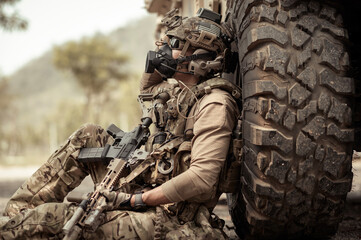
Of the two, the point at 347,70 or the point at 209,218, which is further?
the point at 209,218

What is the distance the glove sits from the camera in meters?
2.88

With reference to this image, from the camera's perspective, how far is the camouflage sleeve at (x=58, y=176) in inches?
144

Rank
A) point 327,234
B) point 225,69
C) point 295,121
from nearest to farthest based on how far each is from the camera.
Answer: point 295,121 < point 327,234 < point 225,69

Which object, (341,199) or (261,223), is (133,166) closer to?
(261,223)

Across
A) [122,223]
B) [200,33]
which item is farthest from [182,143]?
[200,33]

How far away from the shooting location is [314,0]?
9.66 feet

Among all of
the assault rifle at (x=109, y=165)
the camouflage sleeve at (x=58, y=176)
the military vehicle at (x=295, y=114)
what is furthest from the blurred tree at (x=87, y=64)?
the military vehicle at (x=295, y=114)

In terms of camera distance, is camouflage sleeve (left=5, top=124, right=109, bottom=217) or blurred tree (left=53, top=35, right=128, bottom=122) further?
blurred tree (left=53, top=35, right=128, bottom=122)

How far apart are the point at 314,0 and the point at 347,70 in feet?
1.59

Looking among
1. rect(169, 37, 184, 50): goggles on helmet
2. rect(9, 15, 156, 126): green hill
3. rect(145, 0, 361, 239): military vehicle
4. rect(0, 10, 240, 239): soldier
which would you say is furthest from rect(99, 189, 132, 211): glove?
rect(9, 15, 156, 126): green hill

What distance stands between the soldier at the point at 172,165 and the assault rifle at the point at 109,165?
0.07 metres

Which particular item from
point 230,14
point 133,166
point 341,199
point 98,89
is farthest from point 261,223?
point 98,89

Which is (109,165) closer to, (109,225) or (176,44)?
(109,225)

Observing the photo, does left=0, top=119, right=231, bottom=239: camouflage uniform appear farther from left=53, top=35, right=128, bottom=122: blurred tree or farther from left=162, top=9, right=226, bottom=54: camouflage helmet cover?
left=53, top=35, right=128, bottom=122: blurred tree
